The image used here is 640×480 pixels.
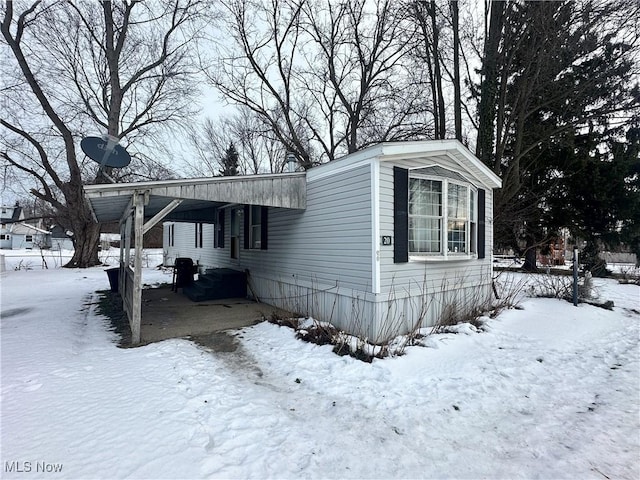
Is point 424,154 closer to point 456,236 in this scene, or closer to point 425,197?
point 425,197

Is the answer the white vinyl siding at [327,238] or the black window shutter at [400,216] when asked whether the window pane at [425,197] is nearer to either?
the black window shutter at [400,216]

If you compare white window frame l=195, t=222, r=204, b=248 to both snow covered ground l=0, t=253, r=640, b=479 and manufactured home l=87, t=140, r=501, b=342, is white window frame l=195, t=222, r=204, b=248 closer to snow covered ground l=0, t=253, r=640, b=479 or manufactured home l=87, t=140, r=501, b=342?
manufactured home l=87, t=140, r=501, b=342

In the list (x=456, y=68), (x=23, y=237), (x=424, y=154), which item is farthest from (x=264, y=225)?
(x=23, y=237)

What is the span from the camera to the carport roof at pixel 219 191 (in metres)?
5.10

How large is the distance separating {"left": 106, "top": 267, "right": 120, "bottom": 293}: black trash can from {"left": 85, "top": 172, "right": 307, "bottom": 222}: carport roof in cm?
496

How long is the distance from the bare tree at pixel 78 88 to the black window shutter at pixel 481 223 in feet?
53.5

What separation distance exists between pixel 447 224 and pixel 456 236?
67 centimetres

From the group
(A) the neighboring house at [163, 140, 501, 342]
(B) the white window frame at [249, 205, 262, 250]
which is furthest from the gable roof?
(B) the white window frame at [249, 205, 262, 250]

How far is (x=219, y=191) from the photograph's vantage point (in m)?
5.84

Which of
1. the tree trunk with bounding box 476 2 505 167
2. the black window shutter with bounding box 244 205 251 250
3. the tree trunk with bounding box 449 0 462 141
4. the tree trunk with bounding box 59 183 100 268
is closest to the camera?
the black window shutter with bounding box 244 205 251 250

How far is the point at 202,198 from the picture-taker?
5.62m

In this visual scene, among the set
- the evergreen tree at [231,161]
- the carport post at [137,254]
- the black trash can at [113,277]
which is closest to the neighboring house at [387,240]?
the carport post at [137,254]

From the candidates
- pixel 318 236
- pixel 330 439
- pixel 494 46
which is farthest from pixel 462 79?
pixel 330 439

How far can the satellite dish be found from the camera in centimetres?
563
